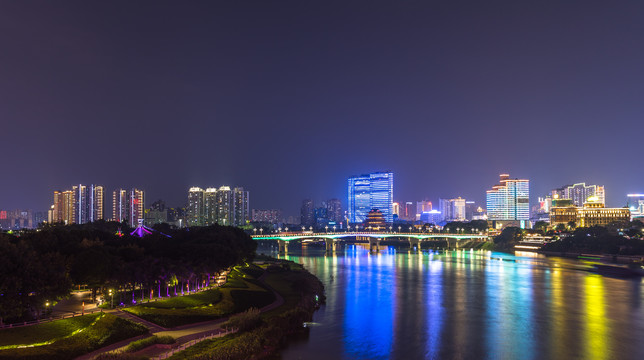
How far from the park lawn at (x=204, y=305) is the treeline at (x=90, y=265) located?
2.76m

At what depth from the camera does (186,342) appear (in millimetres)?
26391

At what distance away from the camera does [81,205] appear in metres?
182

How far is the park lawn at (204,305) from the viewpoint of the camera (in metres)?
30.4

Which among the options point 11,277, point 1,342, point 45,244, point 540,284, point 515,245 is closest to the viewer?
point 1,342

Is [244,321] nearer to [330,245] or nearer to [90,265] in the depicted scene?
[90,265]

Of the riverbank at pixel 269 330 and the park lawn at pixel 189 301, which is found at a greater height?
the park lawn at pixel 189 301

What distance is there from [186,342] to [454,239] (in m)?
124

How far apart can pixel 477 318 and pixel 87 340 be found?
2960 cm

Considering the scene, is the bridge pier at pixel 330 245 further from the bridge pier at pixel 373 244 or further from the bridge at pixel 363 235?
the bridge pier at pixel 373 244

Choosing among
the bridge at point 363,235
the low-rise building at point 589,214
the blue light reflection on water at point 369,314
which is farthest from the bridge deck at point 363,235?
the blue light reflection on water at point 369,314

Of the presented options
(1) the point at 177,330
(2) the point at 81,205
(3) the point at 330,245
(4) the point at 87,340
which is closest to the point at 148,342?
(4) the point at 87,340

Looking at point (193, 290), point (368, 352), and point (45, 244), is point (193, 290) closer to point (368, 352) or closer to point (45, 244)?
point (45, 244)

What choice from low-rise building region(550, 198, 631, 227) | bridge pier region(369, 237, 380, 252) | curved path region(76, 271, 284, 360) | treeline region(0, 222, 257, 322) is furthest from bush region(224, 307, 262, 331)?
low-rise building region(550, 198, 631, 227)

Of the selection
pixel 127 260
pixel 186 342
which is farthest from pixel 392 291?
pixel 186 342
